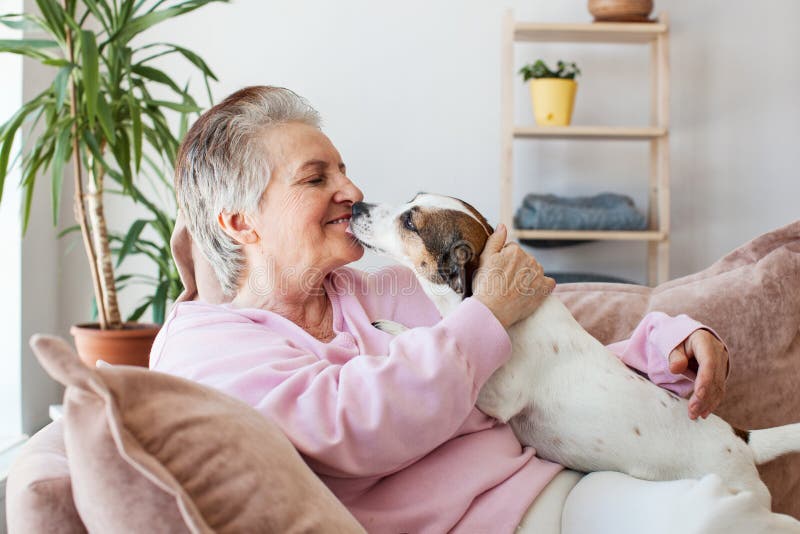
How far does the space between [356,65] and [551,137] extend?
0.93m

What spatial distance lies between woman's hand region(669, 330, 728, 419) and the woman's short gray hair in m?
0.80

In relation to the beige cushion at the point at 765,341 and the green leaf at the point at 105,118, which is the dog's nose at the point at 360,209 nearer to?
the beige cushion at the point at 765,341

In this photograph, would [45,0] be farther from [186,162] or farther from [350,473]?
[350,473]

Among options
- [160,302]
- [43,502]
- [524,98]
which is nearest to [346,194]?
[43,502]

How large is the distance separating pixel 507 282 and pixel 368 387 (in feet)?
1.16

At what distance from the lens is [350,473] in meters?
1.08

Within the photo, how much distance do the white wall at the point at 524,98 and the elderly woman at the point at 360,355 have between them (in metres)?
1.93

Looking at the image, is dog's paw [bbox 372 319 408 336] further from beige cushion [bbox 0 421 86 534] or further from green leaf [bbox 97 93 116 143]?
green leaf [bbox 97 93 116 143]

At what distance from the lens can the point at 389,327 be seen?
146 centimetres

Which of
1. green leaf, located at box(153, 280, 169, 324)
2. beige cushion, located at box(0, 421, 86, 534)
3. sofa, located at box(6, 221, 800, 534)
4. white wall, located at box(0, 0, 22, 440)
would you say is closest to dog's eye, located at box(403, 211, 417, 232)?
sofa, located at box(6, 221, 800, 534)

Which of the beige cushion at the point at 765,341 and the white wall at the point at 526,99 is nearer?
the beige cushion at the point at 765,341

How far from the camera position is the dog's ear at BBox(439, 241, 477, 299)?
1.41 meters

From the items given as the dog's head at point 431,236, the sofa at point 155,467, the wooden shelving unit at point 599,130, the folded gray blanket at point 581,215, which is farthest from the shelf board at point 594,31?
the sofa at point 155,467

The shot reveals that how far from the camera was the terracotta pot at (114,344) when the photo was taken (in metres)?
2.41
